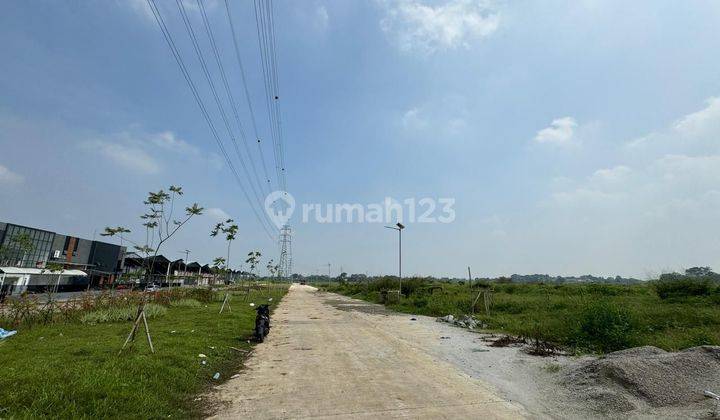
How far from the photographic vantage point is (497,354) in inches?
396

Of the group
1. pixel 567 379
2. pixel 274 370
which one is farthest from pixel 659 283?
pixel 274 370

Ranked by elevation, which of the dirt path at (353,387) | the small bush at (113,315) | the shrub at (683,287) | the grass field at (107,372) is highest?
the shrub at (683,287)

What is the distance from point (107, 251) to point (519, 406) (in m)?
83.1

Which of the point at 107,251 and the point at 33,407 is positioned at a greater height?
the point at 107,251

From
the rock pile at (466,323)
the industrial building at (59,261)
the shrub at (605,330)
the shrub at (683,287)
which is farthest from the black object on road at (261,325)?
the industrial building at (59,261)

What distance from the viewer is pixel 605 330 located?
35.3 feet

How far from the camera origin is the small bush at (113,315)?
1274 centimetres

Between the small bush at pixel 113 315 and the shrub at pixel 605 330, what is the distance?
16.1 metres

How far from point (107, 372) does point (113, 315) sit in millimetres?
9148

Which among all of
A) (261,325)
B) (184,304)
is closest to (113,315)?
(261,325)

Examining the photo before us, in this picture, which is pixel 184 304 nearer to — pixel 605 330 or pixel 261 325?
pixel 261 325

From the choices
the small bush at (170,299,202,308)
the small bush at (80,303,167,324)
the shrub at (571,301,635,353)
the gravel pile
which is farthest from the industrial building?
the gravel pile

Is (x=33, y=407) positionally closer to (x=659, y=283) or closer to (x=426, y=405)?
(x=426, y=405)

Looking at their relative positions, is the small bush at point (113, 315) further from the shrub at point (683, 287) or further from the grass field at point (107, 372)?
the shrub at point (683, 287)
